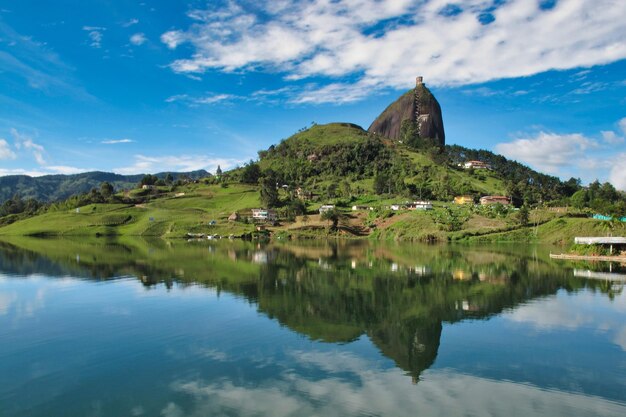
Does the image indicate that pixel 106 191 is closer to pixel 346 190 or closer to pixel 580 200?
pixel 346 190

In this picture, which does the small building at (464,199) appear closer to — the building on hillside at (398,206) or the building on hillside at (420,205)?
the building on hillside at (420,205)

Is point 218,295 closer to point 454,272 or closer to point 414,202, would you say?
point 454,272

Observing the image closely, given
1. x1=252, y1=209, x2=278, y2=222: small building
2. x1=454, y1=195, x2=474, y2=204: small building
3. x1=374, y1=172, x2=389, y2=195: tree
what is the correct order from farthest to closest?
x1=374, y1=172, x2=389, y2=195: tree → x1=454, y1=195, x2=474, y2=204: small building → x1=252, y1=209, x2=278, y2=222: small building

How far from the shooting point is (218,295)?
44156mm

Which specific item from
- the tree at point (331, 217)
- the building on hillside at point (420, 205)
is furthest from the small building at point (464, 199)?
the tree at point (331, 217)

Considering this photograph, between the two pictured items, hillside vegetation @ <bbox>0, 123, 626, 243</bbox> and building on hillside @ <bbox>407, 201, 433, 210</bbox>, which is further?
building on hillside @ <bbox>407, 201, 433, 210</bbox>

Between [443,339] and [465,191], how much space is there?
164 m

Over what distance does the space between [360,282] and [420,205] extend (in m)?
113

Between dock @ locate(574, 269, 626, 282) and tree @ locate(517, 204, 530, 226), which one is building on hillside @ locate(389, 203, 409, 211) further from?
dock @ locate(574, 269, 626, 282)

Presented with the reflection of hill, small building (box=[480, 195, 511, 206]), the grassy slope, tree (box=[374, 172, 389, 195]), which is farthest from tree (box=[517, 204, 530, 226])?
the grassy slope

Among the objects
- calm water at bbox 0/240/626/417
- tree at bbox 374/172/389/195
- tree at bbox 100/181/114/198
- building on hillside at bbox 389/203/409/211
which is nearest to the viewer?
calm water at bbox 0/240/626/417

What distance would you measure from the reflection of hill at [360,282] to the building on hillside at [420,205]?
66.2 m

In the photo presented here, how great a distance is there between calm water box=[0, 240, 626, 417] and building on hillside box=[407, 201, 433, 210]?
98336 millimetres

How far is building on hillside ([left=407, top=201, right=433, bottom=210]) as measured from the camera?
505 feet
